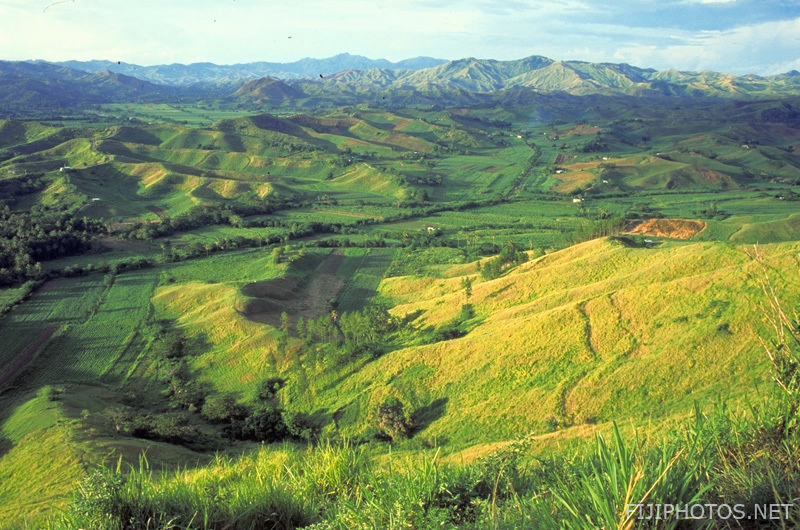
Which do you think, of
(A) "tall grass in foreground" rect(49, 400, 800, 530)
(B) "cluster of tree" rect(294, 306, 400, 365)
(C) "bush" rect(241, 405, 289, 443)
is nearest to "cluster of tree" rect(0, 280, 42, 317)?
(B) "cluster of tree" rect(294, 306, 400, 365)

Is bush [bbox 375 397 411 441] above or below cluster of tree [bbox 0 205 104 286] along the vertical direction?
below

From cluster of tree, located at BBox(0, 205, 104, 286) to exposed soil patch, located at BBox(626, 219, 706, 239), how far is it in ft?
305

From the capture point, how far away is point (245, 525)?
771 cm

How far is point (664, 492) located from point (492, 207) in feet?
386

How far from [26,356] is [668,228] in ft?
314

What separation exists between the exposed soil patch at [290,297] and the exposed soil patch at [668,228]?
5363 cm

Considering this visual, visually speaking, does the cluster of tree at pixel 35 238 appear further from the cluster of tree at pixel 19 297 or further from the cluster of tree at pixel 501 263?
the cluster of tree at pixel 501 263

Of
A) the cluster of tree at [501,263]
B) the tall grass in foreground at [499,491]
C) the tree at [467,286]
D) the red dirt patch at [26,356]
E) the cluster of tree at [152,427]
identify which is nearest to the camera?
the tall grass in foreground at [499,491]

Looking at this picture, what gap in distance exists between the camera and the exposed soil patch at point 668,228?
297 feet

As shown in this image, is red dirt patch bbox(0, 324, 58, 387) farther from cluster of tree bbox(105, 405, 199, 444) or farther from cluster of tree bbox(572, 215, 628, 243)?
cluster of tree bbox(572, 215, 628, 243)

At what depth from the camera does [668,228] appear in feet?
304

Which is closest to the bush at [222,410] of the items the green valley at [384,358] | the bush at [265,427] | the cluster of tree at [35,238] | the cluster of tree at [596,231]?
the green valley at [384,358]

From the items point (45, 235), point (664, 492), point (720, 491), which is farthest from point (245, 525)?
point (45, 235)

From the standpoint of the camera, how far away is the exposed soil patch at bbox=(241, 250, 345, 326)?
60.5m
